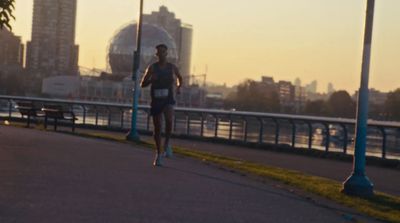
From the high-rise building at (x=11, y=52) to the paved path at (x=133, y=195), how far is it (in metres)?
101

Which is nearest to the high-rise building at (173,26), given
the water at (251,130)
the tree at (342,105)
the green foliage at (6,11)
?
the tree at (342,105)

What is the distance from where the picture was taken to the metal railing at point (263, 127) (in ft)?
67.5

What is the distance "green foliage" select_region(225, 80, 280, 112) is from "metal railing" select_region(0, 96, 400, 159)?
2833 centimetres

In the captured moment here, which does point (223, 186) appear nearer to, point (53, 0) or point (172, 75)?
point (172, 75)

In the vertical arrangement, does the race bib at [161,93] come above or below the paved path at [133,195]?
above

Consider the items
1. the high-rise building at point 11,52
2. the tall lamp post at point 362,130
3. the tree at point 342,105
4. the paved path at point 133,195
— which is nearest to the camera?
the paved path at point 133,195

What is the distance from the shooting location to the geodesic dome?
245ft

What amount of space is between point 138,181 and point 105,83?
77540mm

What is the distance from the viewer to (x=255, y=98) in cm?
7369

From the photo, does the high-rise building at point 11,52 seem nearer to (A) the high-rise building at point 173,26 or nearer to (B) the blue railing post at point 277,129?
(A) the high-rise building at point 173,26

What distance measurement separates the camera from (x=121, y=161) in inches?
532

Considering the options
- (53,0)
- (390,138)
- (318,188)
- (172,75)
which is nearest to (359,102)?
(318,188)

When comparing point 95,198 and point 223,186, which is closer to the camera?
point 95,198

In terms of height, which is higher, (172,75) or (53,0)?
(53,0)
